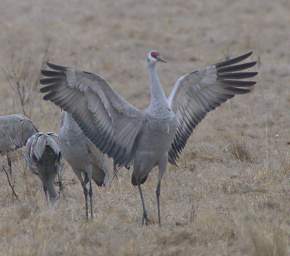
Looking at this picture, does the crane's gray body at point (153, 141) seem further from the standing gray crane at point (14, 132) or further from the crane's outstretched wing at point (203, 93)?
the standing gray crane at point (14, 132)

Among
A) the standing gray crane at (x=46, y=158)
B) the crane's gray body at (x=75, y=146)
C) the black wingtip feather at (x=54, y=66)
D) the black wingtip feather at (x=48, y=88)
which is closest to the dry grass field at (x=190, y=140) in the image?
the standing gray crane at (x=46, y=158)

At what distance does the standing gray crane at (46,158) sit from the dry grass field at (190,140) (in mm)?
160

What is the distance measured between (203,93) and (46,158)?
1582mm

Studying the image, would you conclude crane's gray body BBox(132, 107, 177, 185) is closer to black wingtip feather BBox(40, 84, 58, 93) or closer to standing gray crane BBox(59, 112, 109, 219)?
standing gray crane BBox(59, 112, 109, 219)

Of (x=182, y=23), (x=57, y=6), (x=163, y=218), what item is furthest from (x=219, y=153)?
(x=57, y=6)

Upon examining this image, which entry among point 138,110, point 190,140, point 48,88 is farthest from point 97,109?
point 190,140

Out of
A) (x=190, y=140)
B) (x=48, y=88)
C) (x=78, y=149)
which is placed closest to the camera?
(x=48, y=88)

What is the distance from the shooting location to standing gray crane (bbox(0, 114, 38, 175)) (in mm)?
9992

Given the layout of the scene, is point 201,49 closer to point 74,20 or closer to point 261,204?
point 74,20

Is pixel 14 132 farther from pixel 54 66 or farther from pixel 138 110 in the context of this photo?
pixel 54 66

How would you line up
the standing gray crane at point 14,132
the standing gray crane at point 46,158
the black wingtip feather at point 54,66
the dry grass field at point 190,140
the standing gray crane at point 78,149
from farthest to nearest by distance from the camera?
1. the standing gray crane at point 14,132
2. the standing gray crane at point 46,158
3. the standing gray crane at point 78,149
4. the black wingtip feather at point 54,66
5. the dry grass field at point 190,140

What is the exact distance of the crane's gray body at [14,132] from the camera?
32.8ft

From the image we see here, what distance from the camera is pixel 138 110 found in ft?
26.6

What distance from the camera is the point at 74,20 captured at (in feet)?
62.0
